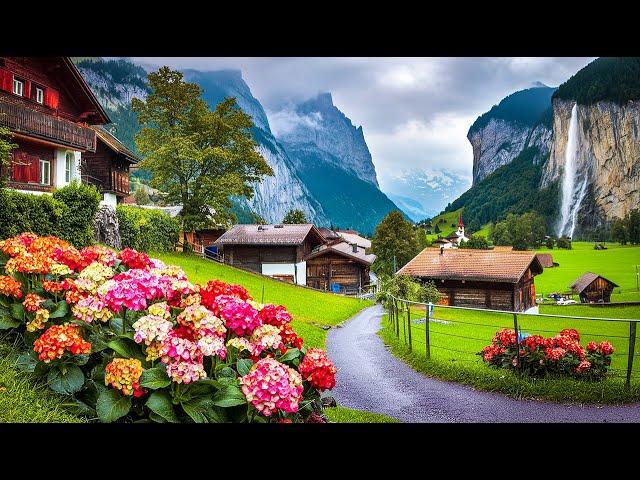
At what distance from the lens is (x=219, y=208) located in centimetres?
955

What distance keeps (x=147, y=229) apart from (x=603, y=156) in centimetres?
975

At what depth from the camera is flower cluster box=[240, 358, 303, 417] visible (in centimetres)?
181

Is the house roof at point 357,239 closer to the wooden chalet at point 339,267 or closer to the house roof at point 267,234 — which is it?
the wooden chalet at point 339,267

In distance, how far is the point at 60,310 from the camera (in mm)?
2375

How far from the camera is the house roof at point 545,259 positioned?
8472 mm

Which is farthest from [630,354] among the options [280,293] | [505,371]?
[280,293]

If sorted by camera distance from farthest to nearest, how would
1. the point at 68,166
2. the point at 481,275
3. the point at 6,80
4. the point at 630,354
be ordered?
the point at 481,275, the point at 68,166, the point at 6,80, the point at 630,354

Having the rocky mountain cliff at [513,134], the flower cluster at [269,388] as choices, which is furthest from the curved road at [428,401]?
the rocky mountain cliff at [513,134]

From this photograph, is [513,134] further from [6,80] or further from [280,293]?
[6,80]

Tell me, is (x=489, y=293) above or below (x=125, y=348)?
below
